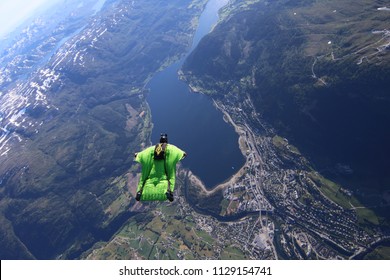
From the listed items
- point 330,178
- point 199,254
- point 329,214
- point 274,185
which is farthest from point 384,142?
point 199,254

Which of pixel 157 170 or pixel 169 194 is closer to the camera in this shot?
pixel 169 194

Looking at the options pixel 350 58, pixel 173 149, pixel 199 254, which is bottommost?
pixel 199 254

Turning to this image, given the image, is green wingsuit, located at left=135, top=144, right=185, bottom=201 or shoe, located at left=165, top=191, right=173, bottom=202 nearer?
shoe, located at left=165, top=191, right=173, bottom=202

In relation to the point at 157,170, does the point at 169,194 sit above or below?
below

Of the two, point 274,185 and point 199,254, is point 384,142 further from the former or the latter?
point 199,254

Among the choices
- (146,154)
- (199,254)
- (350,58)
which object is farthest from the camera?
(350,58)

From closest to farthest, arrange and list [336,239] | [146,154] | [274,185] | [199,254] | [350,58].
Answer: [146,154] < [336,239] < [199,254] < [274,185] < [350,58]

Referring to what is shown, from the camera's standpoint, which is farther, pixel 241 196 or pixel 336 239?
pixel 241 196

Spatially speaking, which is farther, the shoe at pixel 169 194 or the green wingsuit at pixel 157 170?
the green wingsuit at pixel 157 170

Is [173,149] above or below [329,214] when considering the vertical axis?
above
